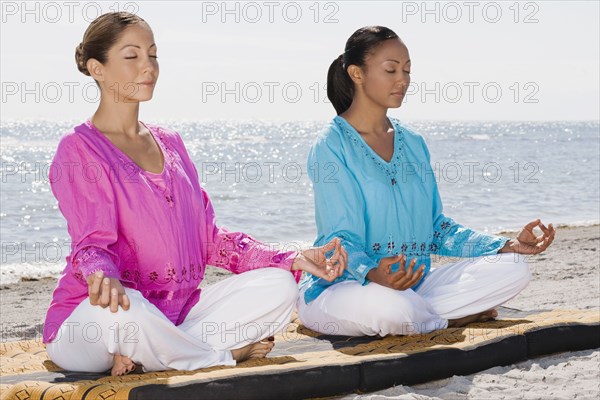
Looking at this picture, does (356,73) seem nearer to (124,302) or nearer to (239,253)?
(239,253)

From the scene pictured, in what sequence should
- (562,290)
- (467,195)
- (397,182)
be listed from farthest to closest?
1. (467,195)
2. (562,290)
3. (397,182)

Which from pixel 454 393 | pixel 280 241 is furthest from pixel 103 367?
pixel 280 241

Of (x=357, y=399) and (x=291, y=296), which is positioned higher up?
(x=291, y=296)

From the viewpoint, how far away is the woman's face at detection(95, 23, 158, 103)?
11.4 feet

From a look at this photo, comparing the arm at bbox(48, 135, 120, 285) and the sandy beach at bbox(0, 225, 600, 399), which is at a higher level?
the arm at bbox(48, 135, 120, 285)

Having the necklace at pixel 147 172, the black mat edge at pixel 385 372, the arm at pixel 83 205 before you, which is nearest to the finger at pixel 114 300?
the arm at pixel 83 205

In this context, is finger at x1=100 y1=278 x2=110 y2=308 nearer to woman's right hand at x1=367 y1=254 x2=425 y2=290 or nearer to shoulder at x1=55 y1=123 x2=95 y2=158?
shoulder at x1=55 y1=123 x2=95 y2=158

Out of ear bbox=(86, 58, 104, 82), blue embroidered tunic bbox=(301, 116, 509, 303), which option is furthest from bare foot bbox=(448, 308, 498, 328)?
ear bbox=(86, 58, 104, 82)

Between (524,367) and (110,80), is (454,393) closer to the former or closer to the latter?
(524,367)

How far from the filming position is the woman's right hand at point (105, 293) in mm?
3129

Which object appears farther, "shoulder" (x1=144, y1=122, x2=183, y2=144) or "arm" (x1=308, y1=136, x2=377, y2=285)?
"arm" (x1=308, y1=136, x2=377, y2=285)

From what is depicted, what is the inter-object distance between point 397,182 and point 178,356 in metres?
1.50

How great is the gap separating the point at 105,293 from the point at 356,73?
1821mm

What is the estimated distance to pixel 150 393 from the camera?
3084mm
